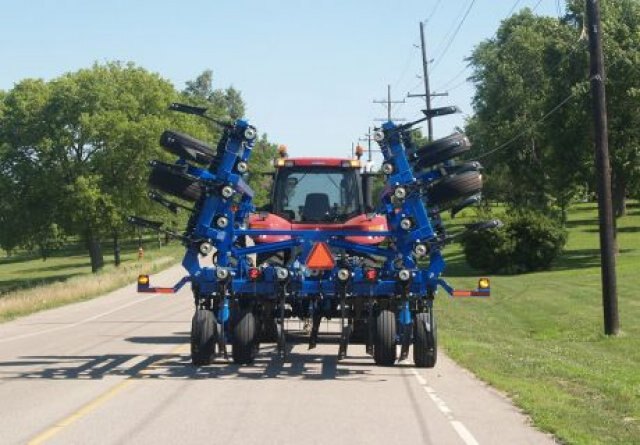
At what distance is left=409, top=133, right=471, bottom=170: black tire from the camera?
14.6 metres

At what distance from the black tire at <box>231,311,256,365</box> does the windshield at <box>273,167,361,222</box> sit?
11.4ft

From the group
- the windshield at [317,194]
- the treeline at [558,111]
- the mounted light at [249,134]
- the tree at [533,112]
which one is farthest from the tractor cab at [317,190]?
the tree at [533,112]

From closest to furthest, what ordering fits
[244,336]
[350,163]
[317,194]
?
[244,336]
[350,163]
[317,194]

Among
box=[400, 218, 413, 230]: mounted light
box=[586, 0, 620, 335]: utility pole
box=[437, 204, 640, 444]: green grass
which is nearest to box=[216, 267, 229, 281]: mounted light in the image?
box=[400, 218, 413, 230]: mounted light

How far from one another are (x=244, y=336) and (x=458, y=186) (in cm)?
397

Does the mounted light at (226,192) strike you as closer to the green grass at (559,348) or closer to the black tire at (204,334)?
the black tire at (204,334)

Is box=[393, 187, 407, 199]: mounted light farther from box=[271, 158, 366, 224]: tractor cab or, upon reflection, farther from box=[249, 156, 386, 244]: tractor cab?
box=[271, 158, 366, 224]: tractor cab

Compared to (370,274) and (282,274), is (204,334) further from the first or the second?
(370,274)

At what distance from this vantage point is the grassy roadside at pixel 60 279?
34719mm

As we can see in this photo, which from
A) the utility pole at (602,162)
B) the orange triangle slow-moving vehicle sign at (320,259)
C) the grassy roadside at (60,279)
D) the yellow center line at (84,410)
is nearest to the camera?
the yellow center line at (84,410)

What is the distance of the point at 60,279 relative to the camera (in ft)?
213

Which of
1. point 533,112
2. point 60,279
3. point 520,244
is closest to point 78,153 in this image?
point 60,279

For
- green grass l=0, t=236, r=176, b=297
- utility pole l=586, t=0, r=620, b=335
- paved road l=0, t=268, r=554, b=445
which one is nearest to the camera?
paved road l=0, t=268, r=554, b=445

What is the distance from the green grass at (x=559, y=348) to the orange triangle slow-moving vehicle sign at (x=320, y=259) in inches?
110
